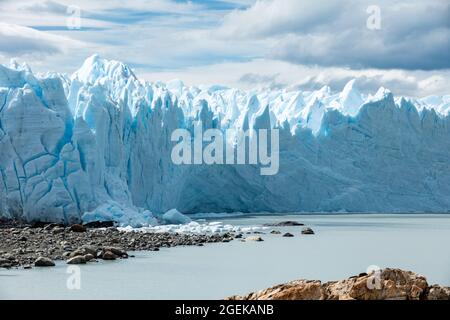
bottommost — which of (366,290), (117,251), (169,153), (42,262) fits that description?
(117,251)

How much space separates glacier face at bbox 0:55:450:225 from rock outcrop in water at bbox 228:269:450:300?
51.9 feet

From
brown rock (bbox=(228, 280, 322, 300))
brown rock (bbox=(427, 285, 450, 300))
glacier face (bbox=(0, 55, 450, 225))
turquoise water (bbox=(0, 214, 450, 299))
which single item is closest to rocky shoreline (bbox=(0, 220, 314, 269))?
turquoise water (bbox=(0, 214, 450, 299))

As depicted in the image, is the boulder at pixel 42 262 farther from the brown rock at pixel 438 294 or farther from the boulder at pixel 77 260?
the brown rock at pixel 438 294

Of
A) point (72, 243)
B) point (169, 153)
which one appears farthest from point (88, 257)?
point (169, 153)

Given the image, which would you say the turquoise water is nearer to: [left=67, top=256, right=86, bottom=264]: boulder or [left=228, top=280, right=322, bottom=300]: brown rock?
[left=67, top=256, right=86, bottom=264]: boulder

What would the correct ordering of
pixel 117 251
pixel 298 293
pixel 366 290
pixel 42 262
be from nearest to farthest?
pixel 298 293
pixel 366 290
pixel 42 262
pixel 117 251

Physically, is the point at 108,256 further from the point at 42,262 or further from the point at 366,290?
the point at 366,290

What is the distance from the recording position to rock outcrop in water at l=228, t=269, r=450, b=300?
6.25 m

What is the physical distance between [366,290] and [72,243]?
9.92 meters

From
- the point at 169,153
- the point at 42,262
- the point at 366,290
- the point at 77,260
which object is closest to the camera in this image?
the point at 366,290

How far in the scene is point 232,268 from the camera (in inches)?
484

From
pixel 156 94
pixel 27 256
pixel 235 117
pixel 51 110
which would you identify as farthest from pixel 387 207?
pixel 27 256

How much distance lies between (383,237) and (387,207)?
1764 cm

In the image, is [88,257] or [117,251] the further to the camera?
[117,251]
